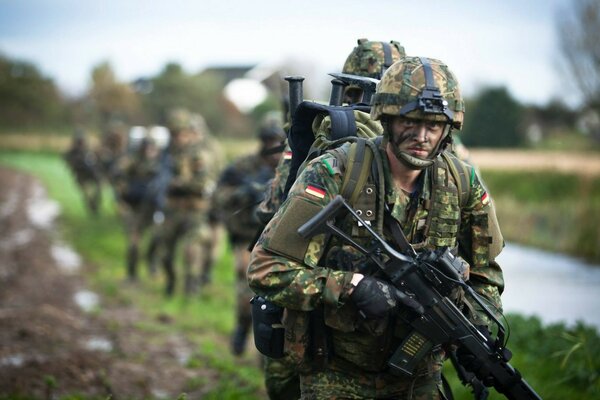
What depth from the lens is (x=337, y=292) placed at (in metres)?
3.25

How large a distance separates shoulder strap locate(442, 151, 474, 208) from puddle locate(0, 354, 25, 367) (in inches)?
172

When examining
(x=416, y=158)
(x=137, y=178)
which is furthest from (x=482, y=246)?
(x=137, y=178)

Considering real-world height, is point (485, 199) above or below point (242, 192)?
above

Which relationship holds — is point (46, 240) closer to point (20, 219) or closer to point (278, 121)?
point (20, 219)

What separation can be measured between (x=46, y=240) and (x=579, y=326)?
12.6 meters

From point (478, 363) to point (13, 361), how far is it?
4.60m

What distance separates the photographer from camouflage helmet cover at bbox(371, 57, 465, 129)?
3350 millimetres

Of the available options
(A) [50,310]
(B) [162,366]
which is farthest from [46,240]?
(B) [162,366]

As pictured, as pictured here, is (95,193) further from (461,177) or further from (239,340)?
(461,177)

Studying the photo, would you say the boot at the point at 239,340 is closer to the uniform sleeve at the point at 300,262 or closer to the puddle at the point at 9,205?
the uniform sleeve at the point at 300,262

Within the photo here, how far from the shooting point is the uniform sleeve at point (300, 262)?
10.8ft

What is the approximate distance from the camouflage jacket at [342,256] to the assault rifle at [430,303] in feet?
0.30

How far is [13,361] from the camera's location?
6734mm

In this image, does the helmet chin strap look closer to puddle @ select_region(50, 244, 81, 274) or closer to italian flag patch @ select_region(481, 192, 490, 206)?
italian flag patch @ select_region(481, 192, 490, 206)
